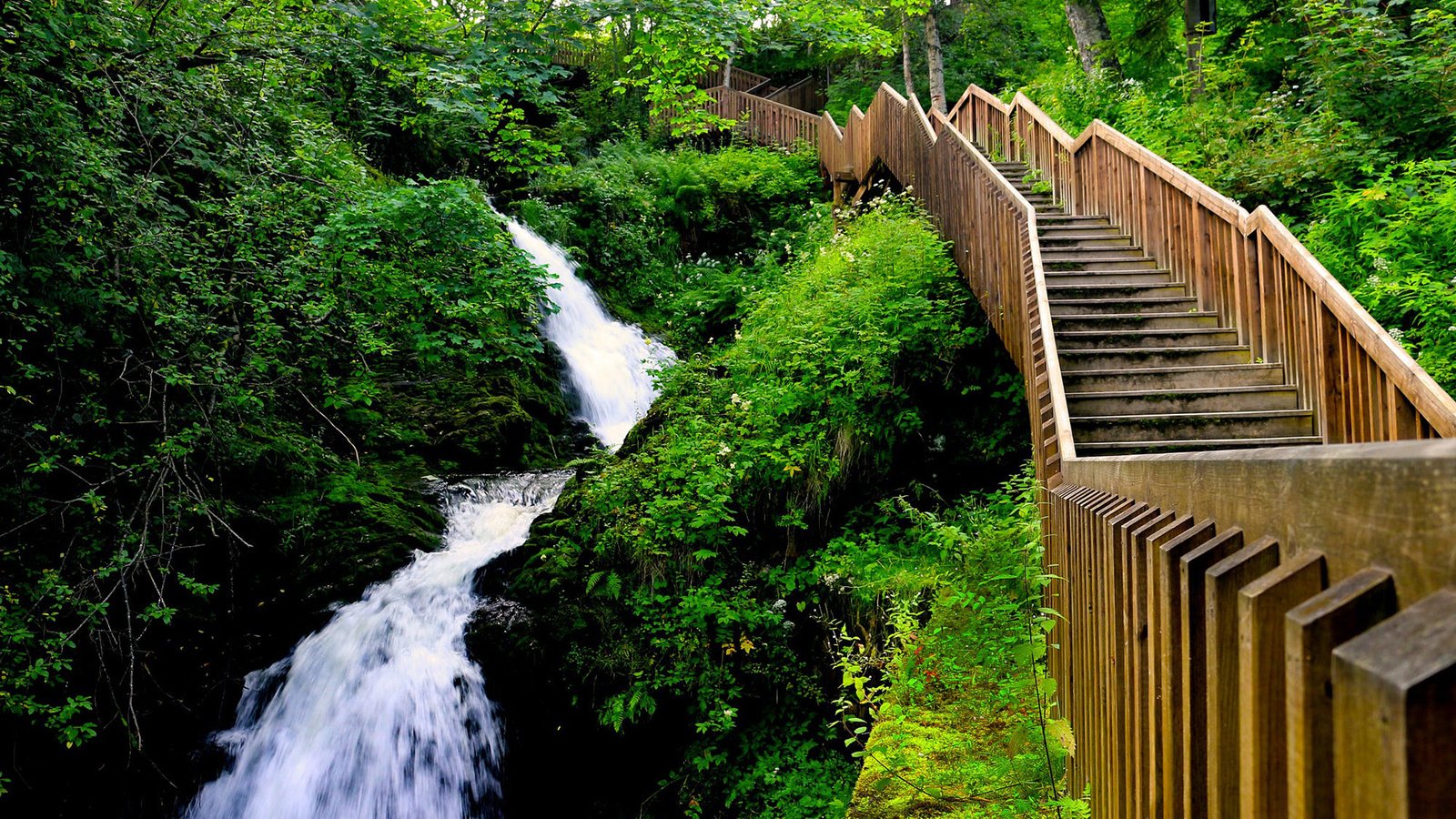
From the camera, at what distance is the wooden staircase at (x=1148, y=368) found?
6.68 m

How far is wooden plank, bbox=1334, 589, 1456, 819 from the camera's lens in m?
0.82

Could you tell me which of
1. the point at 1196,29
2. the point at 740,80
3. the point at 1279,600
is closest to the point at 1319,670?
the point at 1279,600

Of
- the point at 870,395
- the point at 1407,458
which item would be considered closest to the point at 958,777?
the point at 1407,458

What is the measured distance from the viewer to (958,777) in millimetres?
4246

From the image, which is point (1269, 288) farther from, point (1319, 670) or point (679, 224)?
point (679, 224)

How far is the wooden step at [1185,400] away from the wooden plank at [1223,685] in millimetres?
5585

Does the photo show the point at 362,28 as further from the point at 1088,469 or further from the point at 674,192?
the point at 674,192

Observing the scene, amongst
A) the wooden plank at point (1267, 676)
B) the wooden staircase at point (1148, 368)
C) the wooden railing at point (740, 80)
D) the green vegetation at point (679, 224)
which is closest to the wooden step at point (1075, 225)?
the wooden staircase at point (1148, 368)

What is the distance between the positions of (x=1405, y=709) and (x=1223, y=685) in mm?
973

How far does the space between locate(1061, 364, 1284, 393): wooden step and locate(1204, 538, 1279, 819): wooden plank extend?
5789 millimetres

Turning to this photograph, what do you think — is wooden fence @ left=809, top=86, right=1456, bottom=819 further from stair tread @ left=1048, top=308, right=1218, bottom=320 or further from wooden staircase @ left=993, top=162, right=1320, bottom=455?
stair tread @ left=1048, top=308, right=1218, bottom=320

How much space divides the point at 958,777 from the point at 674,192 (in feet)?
57.4

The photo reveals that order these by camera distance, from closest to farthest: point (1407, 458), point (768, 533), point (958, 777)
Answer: point (1407, 458) < point (958, 777) < point (768, 533)

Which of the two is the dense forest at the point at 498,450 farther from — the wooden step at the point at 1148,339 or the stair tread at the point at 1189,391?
the wooden step at the point at 1148,339
